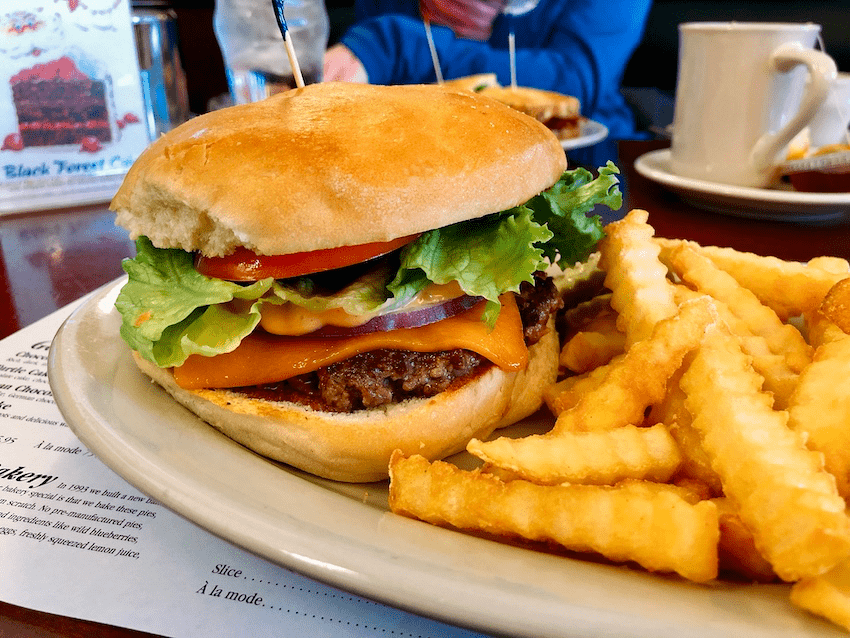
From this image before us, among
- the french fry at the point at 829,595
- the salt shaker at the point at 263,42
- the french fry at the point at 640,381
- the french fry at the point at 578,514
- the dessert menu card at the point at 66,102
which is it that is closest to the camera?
the french fry at the point at 829,595

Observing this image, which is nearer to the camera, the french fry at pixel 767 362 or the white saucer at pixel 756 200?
the french fry at pixel 767 362

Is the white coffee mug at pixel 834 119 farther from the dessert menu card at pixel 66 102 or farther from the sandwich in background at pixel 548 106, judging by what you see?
the dessert menu card at pixel 66 102

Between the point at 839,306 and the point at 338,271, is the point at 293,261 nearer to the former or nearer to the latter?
the point at 338,271

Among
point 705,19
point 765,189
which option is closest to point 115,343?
point 765,189

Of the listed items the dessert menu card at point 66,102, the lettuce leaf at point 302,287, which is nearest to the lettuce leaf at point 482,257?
the lettuce leaf at point 302,287

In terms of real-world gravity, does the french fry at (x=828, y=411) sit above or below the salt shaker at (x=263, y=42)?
below

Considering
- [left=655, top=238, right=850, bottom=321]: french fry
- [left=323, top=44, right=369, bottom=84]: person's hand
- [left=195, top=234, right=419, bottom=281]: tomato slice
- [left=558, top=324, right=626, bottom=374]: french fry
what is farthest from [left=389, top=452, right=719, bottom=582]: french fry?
[left=323, top=44, right=369, bottom=84]: person's hand

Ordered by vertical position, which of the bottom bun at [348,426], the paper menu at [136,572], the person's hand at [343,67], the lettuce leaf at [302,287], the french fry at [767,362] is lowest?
the paper menu at [136,572]
